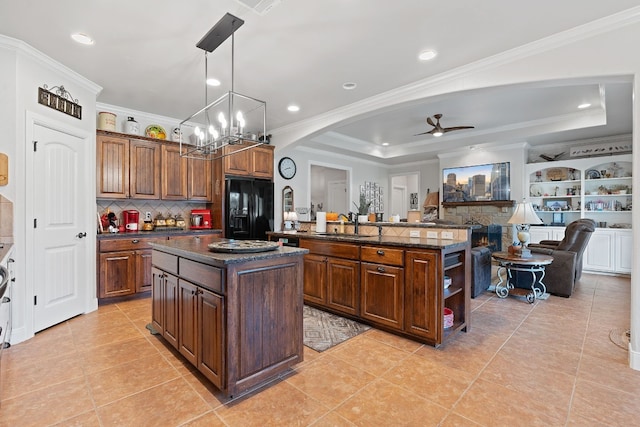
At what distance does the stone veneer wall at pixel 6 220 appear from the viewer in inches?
107

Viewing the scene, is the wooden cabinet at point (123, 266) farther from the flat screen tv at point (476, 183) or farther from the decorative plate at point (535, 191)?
the decorative plate at point (535, 191)

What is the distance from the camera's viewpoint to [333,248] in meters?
3.32

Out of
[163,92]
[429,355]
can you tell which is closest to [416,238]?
[429,355]

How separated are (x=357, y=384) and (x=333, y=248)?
4.82ft

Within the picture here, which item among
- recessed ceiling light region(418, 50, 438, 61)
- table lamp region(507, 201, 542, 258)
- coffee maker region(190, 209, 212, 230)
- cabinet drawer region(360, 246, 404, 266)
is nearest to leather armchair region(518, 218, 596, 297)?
table lamp region(507, 201, 542, 258)

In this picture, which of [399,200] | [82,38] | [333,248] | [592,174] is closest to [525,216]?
[333,248]

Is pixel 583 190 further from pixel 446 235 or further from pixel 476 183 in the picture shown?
pixel 446 235

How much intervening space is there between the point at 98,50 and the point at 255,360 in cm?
316

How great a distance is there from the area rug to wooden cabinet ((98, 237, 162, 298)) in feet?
7.93

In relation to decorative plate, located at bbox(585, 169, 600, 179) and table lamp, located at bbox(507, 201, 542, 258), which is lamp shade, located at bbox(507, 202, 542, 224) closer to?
table lamp, located at bbox(507, 201, 542, 258)

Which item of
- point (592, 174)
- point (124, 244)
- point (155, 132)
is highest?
point (155, 132)

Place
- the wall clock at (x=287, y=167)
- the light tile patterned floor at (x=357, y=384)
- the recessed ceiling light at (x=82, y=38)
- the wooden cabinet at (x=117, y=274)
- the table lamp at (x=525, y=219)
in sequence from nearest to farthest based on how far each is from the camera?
the light tile patterned floor at (x=357, y=384) < the recessed ceiling light at (x=82, y=38) < the wooden cabinet at (x=117, y=274) < the table lamp at (x=525, y=219) < the wall clock at (x=287, y=167)

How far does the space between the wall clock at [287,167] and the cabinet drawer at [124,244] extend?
2.86 meters

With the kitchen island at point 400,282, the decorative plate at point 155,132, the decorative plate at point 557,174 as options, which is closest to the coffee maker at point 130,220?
the decorative plate at point 155,132
